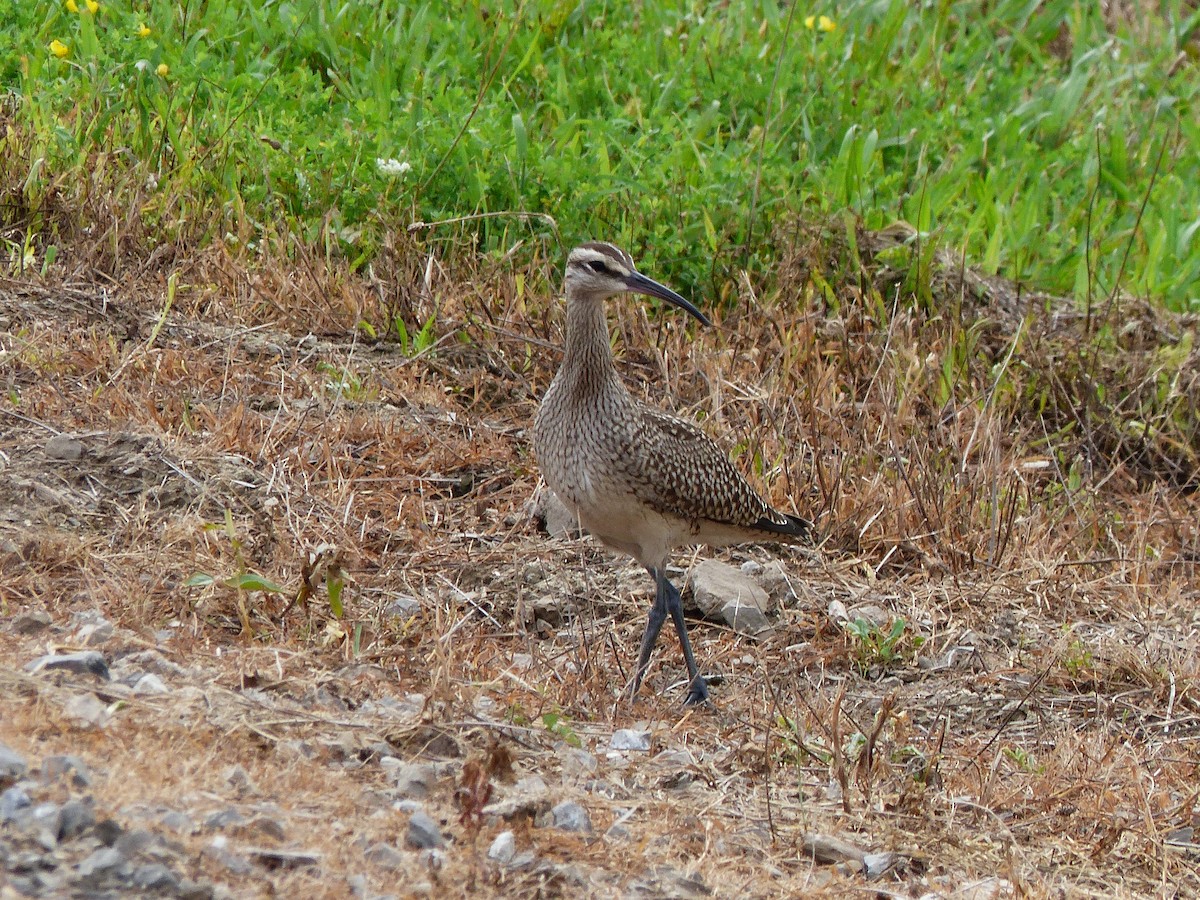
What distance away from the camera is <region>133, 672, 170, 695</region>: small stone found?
4262 millimetres

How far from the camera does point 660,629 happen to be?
244 inches

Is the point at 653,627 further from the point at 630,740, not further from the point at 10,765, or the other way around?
the point at 10,765

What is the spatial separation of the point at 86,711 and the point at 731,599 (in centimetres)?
296

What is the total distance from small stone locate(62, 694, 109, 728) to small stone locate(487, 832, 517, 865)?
971 millimetres

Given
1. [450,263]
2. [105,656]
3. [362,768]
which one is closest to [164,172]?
[450,263]

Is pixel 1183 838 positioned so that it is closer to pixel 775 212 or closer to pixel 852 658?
pixel 852 658

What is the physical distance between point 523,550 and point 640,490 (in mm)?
708

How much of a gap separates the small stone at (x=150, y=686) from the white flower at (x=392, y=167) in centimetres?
413

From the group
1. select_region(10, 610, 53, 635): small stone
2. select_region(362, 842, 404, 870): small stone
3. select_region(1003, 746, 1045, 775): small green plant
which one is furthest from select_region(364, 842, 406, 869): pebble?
select_region(1003, 746, 1045, 775): small green plant

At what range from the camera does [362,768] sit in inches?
164

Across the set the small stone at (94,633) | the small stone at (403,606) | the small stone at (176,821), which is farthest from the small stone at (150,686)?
the small stone at (403,606)

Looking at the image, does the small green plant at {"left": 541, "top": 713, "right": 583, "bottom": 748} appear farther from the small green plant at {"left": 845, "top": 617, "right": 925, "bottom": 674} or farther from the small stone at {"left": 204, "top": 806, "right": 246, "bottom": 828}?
A: the small green plant at {"left": 845, "top": 617, "right": 925, "bottom": 674}

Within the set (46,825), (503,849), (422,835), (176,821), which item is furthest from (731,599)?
(46,825)

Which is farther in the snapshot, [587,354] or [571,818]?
[587,354]
